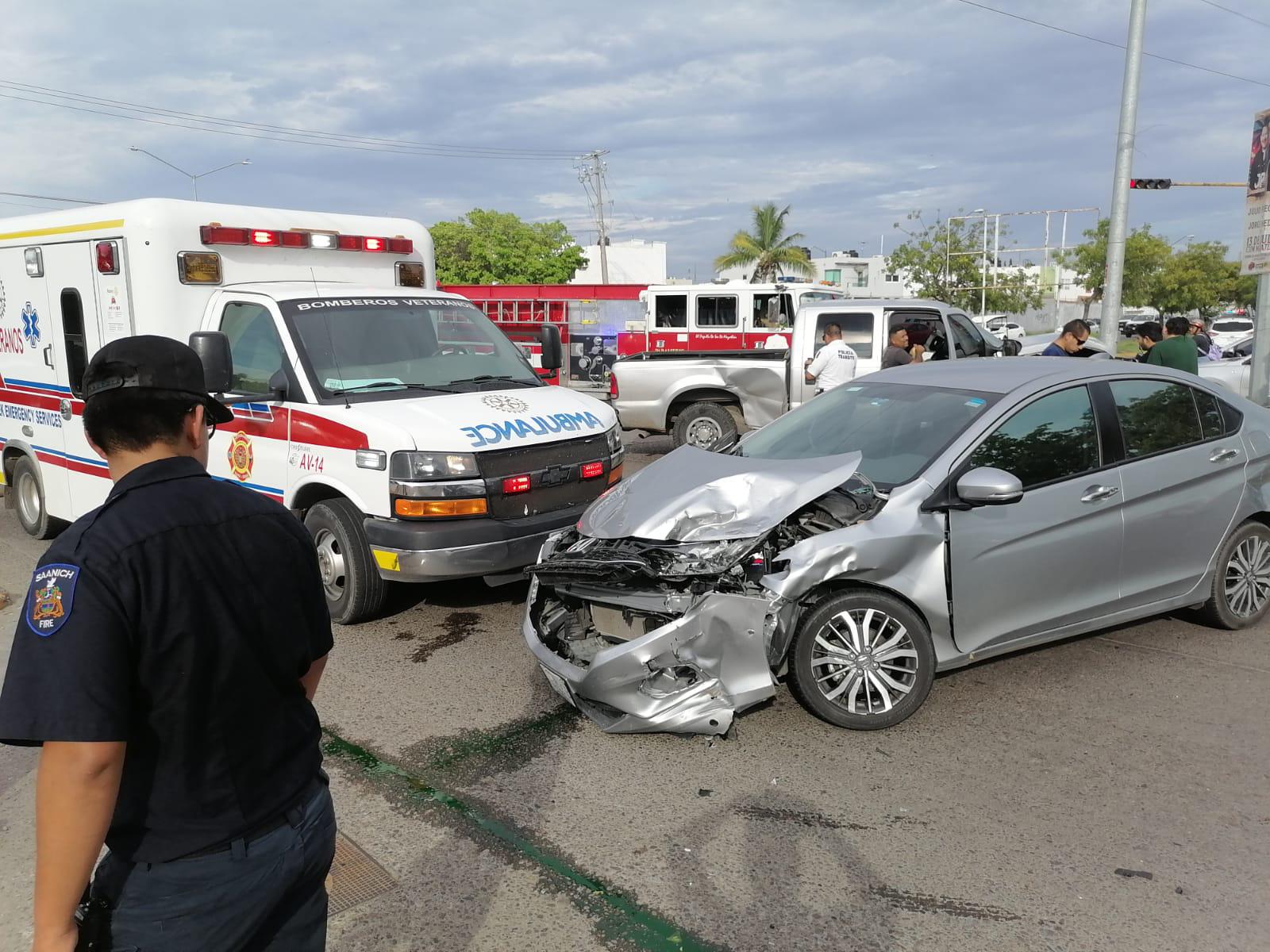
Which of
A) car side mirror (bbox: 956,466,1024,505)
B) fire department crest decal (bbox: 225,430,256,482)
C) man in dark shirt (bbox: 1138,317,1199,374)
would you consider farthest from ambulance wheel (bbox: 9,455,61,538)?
man in dark shirt (bbox: 1138,317,1199,374)

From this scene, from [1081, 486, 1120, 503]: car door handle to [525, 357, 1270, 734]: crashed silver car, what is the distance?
11mm

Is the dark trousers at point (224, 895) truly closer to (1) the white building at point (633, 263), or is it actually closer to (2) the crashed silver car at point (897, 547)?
(2) the crashed silver car at point (897, 547)

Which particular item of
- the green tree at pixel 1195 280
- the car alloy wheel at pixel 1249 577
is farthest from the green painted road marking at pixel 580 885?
the green tree at pixel 1195 280

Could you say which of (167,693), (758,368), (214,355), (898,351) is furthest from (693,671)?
(758,368)

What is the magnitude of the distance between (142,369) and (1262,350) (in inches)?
478

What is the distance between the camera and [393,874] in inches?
133

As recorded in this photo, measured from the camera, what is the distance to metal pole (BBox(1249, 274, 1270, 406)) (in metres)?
10.7

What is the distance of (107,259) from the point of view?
6707 mm

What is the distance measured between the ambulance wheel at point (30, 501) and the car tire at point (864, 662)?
22.4 feet

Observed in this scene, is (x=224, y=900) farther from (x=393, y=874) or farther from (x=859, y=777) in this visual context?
(x=859, y=777)

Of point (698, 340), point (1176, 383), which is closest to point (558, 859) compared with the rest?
point (1176, 383)

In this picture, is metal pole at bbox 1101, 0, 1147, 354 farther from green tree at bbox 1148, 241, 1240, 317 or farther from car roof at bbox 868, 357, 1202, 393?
green tree at bbox 1148, 241, 1240, 317

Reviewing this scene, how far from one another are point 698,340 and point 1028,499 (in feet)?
47.4

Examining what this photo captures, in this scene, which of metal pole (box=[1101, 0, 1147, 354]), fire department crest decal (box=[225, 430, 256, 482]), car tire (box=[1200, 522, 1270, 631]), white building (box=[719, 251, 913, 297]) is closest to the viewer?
car tire (box=[1200, 522, 1270, 631])
